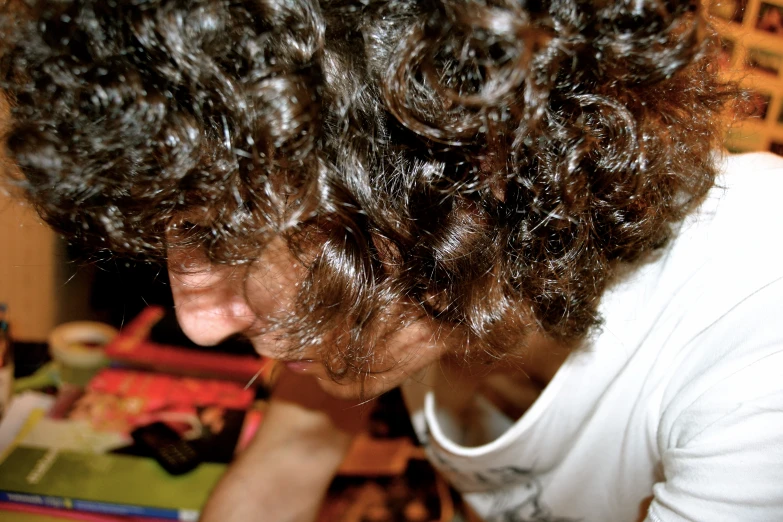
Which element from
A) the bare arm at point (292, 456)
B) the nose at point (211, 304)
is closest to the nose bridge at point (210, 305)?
the nose at point (211, 304)

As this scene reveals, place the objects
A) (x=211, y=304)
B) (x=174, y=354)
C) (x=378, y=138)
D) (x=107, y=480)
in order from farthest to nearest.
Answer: (x=174, y=354)
(x=107, y=480)
(x=211, y=304)
(x=378, y=138)

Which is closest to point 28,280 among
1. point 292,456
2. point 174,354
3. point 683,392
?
point 174,354

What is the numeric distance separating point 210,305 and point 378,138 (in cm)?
23

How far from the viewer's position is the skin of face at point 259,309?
0.42m

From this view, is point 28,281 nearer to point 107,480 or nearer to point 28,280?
point 28,280

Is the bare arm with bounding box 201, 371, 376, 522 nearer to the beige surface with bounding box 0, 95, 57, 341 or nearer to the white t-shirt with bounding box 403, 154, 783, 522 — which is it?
the white t-shirt with bounding box 403, 154, 783, 522

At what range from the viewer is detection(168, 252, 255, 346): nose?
0.44 m

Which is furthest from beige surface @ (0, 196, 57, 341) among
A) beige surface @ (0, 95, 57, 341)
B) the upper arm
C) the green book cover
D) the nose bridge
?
the upper arm

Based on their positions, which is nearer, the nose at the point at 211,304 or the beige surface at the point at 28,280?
the nose at the point at 211,304

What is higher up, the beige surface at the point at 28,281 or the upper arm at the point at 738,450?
the upper arm at the point at 738,450

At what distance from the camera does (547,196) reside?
0.36 m

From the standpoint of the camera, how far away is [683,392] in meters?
0.47

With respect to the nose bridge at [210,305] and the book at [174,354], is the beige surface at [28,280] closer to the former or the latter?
the book at [174,354]

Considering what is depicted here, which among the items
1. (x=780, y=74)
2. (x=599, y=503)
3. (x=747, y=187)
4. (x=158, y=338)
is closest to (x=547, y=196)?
(x=747, y=187)
